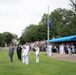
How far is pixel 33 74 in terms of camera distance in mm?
17219

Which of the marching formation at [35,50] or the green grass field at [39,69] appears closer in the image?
the green grass field at [39,69]

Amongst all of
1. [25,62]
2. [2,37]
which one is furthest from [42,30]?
[25,62]

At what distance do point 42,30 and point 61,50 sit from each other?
55.1 metres

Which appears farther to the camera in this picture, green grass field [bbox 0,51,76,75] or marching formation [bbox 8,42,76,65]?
marching formation [bbox 8,42,76,65]

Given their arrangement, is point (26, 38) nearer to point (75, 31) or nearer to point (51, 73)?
point (75, 31)

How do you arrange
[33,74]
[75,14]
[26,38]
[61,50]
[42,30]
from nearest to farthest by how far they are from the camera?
[33,74]
[75,14]
[61,50]
[42,30]
[26,38]

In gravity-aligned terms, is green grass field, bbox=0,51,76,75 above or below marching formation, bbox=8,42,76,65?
below

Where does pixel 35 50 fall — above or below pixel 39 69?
above

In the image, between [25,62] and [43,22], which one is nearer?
[25,62]

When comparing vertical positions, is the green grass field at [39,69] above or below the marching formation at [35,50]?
below

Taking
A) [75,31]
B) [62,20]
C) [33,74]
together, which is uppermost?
[62,20]

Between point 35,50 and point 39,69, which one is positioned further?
point 35,50

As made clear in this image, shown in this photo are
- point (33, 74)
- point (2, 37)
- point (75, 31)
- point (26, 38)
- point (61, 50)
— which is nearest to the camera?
point (33, 74)

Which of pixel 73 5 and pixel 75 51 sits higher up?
pixel 73 5
